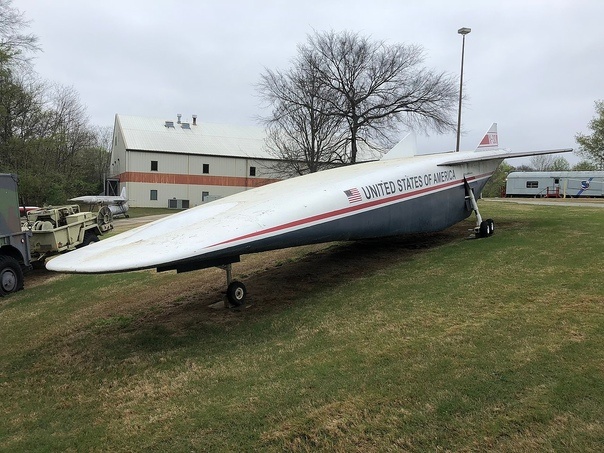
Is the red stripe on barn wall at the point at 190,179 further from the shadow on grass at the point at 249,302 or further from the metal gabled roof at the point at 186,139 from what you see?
the shadow on grass at the point at 249,302

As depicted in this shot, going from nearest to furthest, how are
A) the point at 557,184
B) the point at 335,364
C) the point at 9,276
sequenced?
1. the point at 335,364
2. the point at 9,276
3. the point at 557,184

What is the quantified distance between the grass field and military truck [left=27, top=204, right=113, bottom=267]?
3.79 m

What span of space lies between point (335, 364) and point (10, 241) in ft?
30.0

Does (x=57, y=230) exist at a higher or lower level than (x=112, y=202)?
lower

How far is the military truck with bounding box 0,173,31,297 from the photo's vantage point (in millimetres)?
10008

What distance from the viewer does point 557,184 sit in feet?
137

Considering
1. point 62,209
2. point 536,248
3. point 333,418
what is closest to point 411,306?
point 333,418

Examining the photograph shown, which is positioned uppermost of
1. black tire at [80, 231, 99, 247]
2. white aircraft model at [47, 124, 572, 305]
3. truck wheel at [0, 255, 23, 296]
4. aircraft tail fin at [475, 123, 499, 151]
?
aircraft tail fin at [475, 123, 499, 151]

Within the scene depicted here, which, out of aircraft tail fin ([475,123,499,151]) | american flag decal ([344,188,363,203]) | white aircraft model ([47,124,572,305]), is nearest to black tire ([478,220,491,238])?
white aircraft model ([47,124,572,305])

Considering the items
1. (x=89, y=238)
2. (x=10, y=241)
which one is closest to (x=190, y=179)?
(x=89, y=238)

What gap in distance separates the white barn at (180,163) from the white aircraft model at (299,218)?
1456 inches

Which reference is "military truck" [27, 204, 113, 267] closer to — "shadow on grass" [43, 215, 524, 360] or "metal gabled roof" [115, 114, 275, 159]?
"shadow on grass" [43, 215, 524, 360]

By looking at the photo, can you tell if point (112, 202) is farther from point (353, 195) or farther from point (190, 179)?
point (353, 195)

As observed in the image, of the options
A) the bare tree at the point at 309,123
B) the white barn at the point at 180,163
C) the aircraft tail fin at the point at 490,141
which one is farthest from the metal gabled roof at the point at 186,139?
Answer: the aircraft tail fin at the point at 490,141
